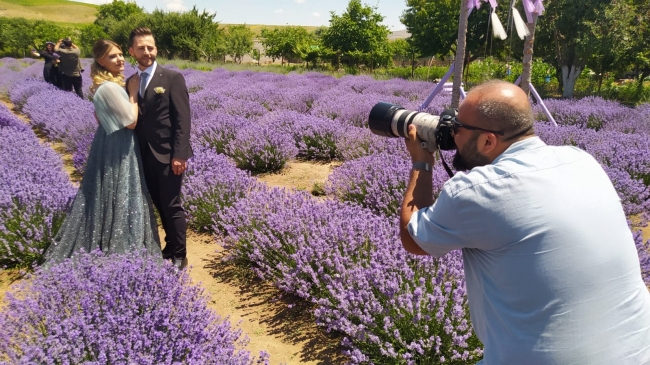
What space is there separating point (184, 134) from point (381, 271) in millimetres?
1479

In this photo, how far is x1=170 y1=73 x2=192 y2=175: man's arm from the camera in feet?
8.45

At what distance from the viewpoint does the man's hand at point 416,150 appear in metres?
1.40

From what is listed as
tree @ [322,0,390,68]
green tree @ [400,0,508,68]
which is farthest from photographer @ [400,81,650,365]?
tree @ [322,0,390,68]

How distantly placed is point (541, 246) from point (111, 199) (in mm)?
2441

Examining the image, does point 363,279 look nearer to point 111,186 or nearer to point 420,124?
point 420,124

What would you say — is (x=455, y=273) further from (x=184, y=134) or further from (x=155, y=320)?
(x=184, y=134)

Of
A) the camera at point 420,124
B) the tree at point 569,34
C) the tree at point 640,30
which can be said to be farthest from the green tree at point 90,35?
the camera at point 420,124

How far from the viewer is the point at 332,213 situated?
2883 millimetres

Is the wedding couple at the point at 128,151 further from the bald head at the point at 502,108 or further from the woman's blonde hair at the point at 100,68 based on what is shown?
the bald head at the point at 502,108

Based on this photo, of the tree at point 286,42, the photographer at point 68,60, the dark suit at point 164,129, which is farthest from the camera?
the tree at point 286,42

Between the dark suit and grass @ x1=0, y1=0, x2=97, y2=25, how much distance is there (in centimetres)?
9514

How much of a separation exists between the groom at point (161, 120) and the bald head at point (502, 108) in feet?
6.38

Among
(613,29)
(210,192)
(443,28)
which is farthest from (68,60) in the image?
(443,28)

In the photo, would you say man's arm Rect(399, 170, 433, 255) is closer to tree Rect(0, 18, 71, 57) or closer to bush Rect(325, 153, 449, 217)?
bush Rect(325, 153, 449, 217)
